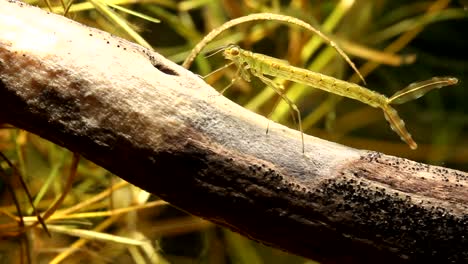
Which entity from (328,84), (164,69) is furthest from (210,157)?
(328,84)

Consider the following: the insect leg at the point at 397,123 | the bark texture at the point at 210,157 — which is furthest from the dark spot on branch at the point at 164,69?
the insect leg at the point at 397,123

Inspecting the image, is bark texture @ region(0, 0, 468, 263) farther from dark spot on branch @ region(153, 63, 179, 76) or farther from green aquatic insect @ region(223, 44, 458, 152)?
green aquatic insect @ region(223, 44, 458, 152)

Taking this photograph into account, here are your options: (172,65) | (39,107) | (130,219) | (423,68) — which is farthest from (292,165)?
(423,68)

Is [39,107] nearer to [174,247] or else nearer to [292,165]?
[292,165]

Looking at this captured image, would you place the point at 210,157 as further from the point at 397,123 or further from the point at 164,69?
the point at 397,123

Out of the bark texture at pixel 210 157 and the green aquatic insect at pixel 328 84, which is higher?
the green aquatic insect at pixel 328 84

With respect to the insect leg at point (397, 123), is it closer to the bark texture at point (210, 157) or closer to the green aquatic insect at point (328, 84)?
the green aquatic insect at point (328, 84)

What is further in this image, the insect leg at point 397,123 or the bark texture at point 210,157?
the insect leg at point 397,123
